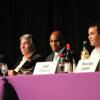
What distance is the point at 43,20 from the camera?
5.59 metres

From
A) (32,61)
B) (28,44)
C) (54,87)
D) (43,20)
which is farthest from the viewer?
(43,20)

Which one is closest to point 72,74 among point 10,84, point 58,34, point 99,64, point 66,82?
point 66,82

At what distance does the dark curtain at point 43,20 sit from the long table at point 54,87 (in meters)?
2.58

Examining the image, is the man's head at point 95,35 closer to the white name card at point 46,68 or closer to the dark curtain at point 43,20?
the white name card at point 46,68

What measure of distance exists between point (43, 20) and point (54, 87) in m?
3.19

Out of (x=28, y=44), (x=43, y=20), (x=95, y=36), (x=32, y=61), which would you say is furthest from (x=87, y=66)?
(x=43, y=20)

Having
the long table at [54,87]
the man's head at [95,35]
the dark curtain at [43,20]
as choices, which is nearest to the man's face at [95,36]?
the man's head at [95,35]

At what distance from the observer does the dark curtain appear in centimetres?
521

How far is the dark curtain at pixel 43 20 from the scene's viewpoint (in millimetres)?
5215

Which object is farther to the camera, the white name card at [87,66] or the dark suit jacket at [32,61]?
the dark suit jacket at [32,61]

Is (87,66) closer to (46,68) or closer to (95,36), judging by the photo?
(46,68)

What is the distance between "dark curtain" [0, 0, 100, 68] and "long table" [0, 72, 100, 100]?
258 cm

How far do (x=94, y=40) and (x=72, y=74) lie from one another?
0.84 metres

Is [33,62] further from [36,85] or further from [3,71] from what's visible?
[36,85]
